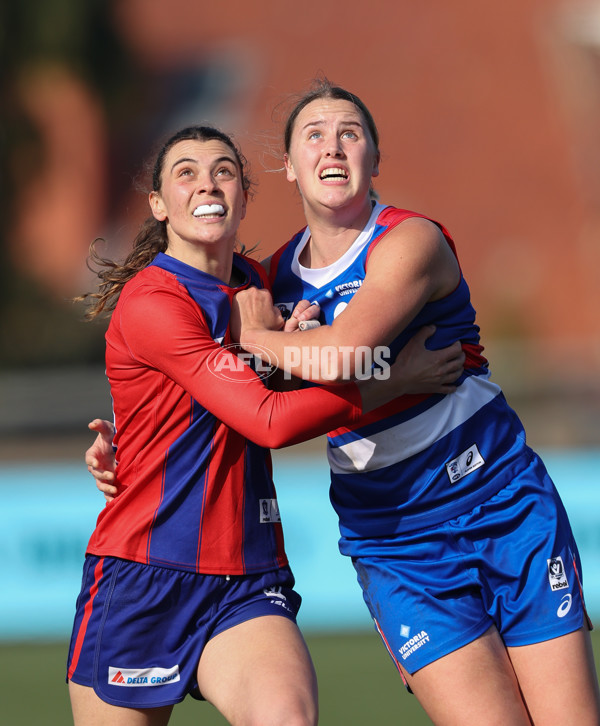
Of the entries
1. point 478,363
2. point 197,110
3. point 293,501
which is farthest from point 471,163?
point 478,363

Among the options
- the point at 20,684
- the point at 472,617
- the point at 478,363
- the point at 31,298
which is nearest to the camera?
the point at 472,617

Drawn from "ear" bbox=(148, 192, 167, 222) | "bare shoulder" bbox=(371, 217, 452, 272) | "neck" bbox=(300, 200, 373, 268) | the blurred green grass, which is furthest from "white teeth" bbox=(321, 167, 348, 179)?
the blurred green grass

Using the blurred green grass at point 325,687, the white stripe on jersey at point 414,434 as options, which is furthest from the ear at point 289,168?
the blurred green grass at point 325,687

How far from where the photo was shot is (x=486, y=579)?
10.1 feet

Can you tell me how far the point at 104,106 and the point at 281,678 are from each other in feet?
62.7

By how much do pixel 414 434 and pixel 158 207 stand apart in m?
1.07

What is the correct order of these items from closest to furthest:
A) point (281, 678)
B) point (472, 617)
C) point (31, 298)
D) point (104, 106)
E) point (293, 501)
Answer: point (281, 678), point (472, 617), point (293, 501), point (31, 298), point (104, 106)

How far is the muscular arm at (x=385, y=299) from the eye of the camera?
288 centimetres

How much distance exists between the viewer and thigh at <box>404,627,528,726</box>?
2852 mm

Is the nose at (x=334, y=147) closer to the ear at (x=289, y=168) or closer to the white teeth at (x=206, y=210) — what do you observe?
the ear at (x=289, y=168)

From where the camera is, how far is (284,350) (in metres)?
2.97

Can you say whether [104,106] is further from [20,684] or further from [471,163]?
[20,684]

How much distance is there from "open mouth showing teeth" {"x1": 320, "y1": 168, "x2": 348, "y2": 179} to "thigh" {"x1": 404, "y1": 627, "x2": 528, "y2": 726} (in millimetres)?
1407

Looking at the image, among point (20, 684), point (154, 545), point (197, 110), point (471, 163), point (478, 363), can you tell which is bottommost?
point (20, 684)
